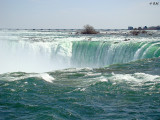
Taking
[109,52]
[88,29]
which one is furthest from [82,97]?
[88,29]

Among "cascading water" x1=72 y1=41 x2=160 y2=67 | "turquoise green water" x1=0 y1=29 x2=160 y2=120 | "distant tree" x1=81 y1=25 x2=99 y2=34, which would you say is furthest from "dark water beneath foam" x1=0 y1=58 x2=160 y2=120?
"distant tree" x1=81 y1=25 x2=99 y2=34

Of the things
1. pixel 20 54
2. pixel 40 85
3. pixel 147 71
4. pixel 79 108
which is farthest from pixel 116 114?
pixel 20 54

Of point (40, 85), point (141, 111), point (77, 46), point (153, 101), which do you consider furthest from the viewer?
point (77, 46)

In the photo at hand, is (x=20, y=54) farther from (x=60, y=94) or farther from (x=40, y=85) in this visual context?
(x=60, y=94)

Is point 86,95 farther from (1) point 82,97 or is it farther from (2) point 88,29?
(2) point 88,29

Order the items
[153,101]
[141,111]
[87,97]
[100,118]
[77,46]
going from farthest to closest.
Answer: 1. [77,46]
2. [87,97]
3. [153,101]
4. [141,111]
5. [100,118]

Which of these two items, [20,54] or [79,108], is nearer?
[79,108]

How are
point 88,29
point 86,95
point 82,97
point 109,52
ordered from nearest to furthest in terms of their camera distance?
point 82,97, point 86,95, point 109,52, point 88,29

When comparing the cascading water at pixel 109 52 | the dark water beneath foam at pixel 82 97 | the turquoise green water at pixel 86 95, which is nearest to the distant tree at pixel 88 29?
the cascading water at pixel 109 52

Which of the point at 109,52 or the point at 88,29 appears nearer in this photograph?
the point at 109,52

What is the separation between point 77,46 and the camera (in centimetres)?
2988

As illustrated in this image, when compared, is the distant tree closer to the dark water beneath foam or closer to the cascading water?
the cascading water

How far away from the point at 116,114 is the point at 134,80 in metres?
5.26

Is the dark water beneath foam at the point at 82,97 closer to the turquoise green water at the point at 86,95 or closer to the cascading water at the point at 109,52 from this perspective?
the turquoise green water at the point at 86,95
